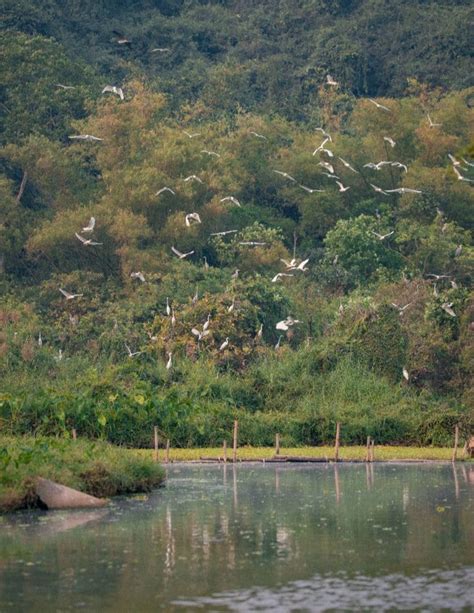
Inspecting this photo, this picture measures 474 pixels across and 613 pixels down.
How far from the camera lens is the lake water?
2023cm

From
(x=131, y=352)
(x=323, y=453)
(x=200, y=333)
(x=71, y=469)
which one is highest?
(x=200, y=333)

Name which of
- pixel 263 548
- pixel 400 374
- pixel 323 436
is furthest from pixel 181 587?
pixel 400 374

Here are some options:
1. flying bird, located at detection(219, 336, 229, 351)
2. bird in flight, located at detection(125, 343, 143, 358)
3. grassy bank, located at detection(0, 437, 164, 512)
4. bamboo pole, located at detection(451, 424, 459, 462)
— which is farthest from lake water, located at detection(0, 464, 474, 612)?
bird in flight, located at detection(125, 343, 143, 358)

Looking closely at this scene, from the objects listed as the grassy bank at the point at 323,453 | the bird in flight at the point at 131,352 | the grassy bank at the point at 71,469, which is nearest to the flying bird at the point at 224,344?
the bird in flight at the point at 131,352

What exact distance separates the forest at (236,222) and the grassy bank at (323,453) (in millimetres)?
1173

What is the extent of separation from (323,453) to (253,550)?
48.7 feet

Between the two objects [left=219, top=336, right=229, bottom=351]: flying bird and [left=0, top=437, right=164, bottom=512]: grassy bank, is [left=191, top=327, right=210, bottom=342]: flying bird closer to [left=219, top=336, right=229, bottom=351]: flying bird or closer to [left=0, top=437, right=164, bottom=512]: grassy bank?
[left=219, top=336, right=229, bottom=351]: flying bird

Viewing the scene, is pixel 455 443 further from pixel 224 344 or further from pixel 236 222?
pixel 236 222

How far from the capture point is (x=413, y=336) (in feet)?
152

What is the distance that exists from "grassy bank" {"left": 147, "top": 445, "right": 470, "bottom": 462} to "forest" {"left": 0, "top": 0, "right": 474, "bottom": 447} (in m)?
1.17

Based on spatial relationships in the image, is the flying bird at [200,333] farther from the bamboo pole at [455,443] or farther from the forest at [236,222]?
the bamboo pole at [455,443]

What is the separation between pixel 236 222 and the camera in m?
59.2

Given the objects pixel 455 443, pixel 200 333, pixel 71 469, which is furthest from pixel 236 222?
pixel 71 469

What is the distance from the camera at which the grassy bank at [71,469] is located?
27562 millimetres
